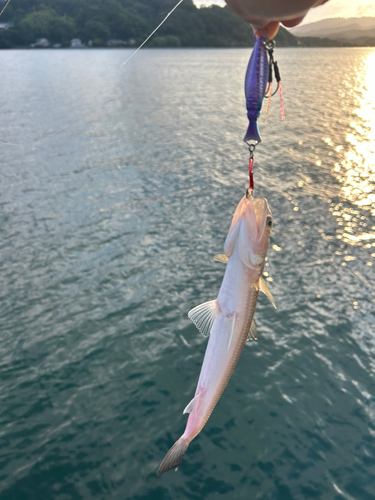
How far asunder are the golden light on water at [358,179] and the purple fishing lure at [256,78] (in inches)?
643

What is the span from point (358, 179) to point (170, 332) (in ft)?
61.2

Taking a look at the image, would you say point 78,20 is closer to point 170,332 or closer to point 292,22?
point 170,332

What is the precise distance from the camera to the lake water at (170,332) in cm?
963

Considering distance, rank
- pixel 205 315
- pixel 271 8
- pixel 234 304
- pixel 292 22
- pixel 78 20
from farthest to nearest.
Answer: pixel 78 20 → pixel 205 315 → pixel 234 304 → pixel 292 22 → pixel 271 8

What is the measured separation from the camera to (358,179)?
26891mm

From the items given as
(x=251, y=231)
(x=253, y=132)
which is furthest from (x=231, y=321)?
(x=253, y=132)

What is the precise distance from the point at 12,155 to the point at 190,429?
33.9 meters

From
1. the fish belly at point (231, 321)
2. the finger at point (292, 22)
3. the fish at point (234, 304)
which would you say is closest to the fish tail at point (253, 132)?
the fish at point (234, 304)

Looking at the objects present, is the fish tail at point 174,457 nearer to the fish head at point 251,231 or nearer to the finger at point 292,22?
the fish head at point 251,231

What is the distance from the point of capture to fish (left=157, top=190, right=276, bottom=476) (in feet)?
13.9

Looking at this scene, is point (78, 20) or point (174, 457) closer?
point (174, 457)

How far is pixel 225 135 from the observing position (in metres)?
39.2

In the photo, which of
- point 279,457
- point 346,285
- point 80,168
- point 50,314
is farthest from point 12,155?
point 279,457

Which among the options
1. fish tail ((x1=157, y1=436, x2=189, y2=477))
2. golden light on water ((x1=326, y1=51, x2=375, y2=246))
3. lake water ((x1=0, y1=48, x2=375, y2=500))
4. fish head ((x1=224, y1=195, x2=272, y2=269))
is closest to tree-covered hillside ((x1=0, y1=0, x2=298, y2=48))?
lake water ((x1=0, y1=48, x2=375, y2=500))
